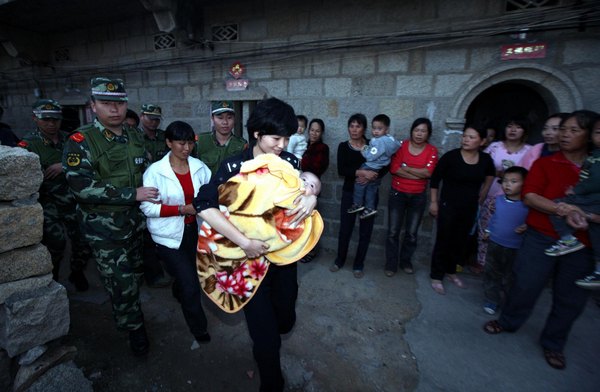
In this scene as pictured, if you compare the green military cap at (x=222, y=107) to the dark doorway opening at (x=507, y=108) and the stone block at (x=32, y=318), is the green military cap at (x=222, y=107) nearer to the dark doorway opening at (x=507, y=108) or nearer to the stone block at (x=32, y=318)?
the stone block at (x=32, y=318)

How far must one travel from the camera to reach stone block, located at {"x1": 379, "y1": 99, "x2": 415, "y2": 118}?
12.9 ft

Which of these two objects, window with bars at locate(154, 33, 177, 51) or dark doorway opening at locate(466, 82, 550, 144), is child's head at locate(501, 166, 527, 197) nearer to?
dark doorway opening at locate(466, 82, 550, 144)

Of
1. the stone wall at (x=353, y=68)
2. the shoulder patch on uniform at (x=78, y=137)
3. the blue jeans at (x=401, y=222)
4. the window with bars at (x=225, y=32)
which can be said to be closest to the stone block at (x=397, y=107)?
the stone wall at (x=353, y=68)

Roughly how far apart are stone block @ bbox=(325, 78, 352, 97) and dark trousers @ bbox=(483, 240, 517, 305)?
270 centimetres

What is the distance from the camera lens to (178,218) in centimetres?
245

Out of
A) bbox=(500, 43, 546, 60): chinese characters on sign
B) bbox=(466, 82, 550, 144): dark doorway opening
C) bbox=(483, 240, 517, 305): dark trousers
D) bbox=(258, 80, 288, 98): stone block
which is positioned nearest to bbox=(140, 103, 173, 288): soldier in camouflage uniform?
bbox=(258, 80, 288, 98): stone block

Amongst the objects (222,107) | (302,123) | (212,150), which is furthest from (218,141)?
(302,123)

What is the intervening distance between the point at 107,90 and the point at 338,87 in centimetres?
300

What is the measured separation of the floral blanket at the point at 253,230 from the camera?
161cm

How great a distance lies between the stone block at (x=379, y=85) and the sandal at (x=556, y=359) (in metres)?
3.27

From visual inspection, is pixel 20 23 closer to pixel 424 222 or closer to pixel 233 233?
pixel 233 233

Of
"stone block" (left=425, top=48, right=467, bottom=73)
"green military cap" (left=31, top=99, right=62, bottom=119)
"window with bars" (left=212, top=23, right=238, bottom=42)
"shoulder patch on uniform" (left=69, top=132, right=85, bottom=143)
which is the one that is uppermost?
"window with bars" (left=212, top=23, right=238, bottom=42)

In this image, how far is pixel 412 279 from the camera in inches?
151

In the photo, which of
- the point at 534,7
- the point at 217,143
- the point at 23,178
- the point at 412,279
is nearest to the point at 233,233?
the point at 23,178
